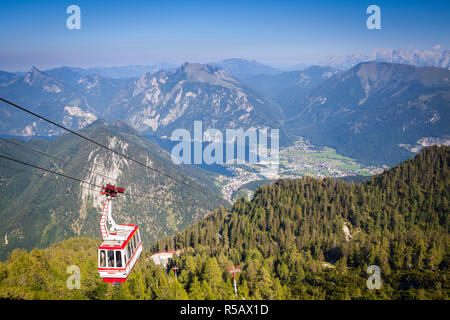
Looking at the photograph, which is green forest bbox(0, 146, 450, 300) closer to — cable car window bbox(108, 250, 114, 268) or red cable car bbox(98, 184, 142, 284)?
red cable car bbox(98, 184, 142, 284)

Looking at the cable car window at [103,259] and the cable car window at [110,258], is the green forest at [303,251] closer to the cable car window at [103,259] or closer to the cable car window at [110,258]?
the cable car window at [110,258]

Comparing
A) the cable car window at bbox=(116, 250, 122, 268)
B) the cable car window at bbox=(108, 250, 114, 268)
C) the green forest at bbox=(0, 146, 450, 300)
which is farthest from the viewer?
the green forest at bbox=(0, 146, 450, 300)

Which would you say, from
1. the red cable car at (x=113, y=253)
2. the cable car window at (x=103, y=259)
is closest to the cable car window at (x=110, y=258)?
the red cable car at (x=113, y=253)

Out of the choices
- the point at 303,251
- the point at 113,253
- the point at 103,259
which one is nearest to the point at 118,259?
the point at 113,253

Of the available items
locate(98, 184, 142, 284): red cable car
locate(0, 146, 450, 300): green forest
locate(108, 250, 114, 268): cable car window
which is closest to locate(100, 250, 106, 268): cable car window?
locate(98, 184, 142, 284): red cable car

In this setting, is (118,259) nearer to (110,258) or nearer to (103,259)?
(110,258)
